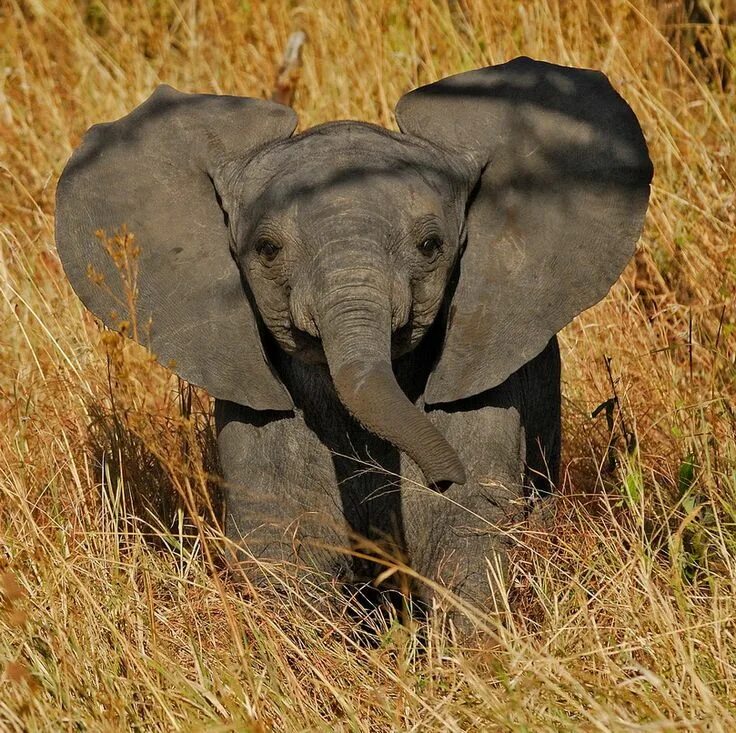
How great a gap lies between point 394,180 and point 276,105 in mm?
579

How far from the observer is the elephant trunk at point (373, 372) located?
3193 mm

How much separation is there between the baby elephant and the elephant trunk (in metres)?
0.37

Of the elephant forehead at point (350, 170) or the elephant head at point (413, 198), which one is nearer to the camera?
the elephant forehead at point (350, 170)

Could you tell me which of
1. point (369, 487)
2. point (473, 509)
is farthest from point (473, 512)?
point (369, 487)

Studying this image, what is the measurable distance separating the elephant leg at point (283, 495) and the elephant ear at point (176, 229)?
0.14 metres

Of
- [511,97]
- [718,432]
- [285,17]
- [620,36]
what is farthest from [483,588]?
[285,17]

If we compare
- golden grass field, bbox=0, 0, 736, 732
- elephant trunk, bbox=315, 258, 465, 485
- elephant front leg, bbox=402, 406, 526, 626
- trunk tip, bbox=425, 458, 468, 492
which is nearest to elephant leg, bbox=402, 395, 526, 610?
elephant front leg, bbox=402, 406, 526, 626

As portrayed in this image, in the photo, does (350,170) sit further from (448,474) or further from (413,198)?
(448,474)

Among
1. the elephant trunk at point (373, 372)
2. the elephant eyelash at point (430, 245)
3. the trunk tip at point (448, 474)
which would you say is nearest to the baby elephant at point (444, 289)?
the elephant eyelash at point (430, 245)

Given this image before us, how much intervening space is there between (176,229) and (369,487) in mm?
837

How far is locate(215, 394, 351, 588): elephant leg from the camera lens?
398cm

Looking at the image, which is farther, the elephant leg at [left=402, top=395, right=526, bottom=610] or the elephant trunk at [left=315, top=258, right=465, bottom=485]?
the elephant leg at [left=402, top=395, right=526, bottom=610]

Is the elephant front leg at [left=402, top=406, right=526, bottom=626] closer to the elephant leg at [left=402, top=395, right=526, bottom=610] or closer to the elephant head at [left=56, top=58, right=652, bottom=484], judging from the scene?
the elephant leg at [left=402, top=395, right=526, bottom=610]

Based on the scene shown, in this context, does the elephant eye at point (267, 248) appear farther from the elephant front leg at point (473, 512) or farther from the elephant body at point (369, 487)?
the elephant front leg at point (473, 512)
